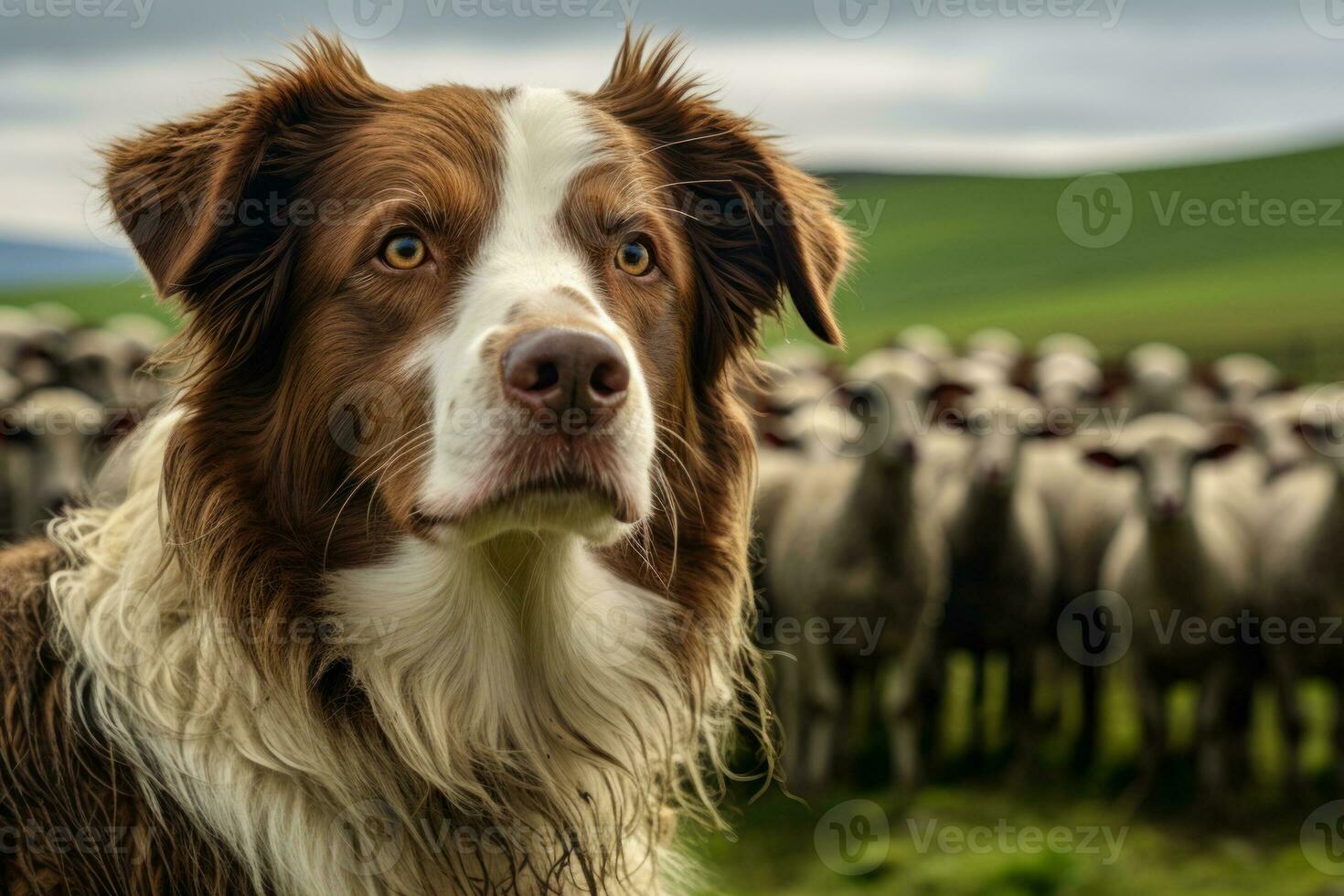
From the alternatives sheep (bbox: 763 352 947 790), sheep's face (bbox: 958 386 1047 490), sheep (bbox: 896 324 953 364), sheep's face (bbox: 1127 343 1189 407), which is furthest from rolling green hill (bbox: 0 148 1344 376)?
sheep (bbox: 763 352 947 790)

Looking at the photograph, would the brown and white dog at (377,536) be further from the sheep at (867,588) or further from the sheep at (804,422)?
the sheep at (804,422)

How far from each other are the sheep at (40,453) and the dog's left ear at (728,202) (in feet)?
27.1

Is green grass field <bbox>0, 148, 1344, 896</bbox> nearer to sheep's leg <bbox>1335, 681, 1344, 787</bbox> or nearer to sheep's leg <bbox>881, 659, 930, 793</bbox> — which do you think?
sheep's leg <bbox>881, 659, 930, 793</bbox>

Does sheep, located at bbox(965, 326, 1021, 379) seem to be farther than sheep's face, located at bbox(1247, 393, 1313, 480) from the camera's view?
Yes

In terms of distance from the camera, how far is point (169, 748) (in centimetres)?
304

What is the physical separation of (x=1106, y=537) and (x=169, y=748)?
25.7 feet

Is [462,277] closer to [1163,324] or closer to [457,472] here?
[457,472]

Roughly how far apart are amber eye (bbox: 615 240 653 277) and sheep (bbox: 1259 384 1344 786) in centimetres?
642

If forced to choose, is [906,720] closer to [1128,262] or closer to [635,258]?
[635,258]

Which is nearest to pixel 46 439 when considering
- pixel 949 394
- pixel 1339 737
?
pixel 949 394

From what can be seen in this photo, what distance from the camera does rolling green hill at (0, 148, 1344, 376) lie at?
1697 inches

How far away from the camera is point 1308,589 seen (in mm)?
8305

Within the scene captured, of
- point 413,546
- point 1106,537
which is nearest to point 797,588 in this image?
point 1106,537

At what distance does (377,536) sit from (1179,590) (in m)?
6.65
